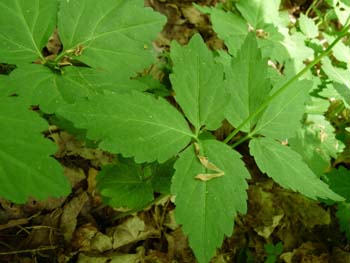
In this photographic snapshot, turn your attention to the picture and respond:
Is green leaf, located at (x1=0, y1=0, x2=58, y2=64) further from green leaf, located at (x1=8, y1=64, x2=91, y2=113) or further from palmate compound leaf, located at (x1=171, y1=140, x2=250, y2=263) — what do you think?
palmate compound leaf, located at (x1=171, y1=140, x2=250, y2=263)

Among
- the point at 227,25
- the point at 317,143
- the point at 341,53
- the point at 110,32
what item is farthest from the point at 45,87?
the point at 341,53

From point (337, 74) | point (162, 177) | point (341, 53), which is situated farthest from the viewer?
point (341, 53)

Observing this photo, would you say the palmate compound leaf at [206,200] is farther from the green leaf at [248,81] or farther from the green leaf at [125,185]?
the green leaf at [125,185]

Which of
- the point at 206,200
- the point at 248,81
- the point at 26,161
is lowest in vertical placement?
the point at 26,161

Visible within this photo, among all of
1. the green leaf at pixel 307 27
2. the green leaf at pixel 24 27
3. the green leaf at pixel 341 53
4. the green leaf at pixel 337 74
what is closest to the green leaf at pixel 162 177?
the green leaf at pixel 24 27

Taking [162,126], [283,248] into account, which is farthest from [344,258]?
[162,126]

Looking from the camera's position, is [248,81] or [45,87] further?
[248,81]

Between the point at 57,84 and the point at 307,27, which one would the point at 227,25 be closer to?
the point at 307,27
